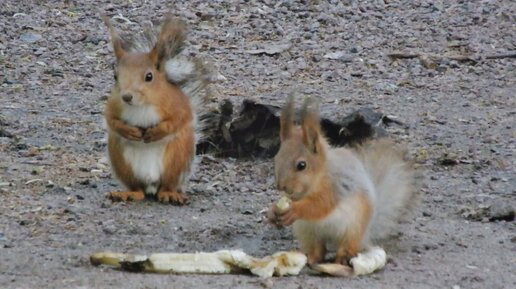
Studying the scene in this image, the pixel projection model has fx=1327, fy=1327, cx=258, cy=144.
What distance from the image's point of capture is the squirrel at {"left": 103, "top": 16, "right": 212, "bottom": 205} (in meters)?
6.95

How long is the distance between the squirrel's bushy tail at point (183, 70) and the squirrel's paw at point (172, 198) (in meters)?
0.41

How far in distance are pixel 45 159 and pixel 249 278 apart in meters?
2.73

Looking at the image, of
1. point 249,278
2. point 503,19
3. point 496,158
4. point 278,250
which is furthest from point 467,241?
point 503,19

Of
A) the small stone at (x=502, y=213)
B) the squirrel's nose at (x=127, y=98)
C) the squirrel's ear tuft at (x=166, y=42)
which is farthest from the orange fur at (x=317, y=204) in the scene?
the squirrel's ear tuft at (x=166, y=42)

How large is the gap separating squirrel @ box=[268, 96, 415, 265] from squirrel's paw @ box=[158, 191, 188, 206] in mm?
1422

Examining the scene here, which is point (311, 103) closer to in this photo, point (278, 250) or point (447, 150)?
point (278, 250)

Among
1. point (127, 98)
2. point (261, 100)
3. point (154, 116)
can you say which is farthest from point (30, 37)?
point (127, 98)

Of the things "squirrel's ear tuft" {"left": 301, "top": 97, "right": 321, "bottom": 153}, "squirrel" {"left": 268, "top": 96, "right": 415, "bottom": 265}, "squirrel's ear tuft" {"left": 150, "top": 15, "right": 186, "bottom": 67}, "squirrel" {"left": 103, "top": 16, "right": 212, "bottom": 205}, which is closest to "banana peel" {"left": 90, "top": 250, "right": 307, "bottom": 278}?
"squirrel" {"left": 268, "top": 96, "right": 415, "bottom": 265}

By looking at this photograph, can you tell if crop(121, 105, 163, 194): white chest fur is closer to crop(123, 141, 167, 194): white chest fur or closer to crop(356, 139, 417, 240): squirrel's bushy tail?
crop(123, 141, 167, 194): white chest fur

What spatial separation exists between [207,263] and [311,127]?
0.71m

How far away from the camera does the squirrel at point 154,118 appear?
695 centimetres

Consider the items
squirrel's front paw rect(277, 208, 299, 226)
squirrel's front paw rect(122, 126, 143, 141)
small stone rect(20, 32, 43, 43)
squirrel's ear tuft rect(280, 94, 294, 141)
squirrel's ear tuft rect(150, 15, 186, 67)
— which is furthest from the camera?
small stone rect(20, 32, 43, 43)

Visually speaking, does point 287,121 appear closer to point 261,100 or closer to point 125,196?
point 125,196

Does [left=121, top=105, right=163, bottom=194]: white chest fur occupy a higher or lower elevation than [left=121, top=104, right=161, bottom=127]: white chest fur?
lower
